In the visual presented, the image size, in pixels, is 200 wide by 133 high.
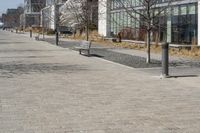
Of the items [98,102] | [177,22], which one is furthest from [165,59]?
[177,22]

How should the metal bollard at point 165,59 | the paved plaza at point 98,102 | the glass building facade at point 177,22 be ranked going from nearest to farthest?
the paved plaza at point 98,102 < the metal bollard at point 165,59 < the glass building facade at point 177,22

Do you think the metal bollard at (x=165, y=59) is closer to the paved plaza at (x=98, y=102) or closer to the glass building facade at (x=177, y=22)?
the paved plaza at (x=98, y=102)

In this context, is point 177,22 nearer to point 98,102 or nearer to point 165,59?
point 165,59

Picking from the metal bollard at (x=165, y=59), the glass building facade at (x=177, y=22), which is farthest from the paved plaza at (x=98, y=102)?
the glass building facade at (x=177, y=22)

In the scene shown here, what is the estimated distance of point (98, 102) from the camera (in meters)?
11.7

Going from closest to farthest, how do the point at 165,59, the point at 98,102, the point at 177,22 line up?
1. the point at 98,102
2. the point at 165,59
3. the point at 177,22

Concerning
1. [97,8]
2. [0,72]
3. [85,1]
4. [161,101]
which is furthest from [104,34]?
[161,101]

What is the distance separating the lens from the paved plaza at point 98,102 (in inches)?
353

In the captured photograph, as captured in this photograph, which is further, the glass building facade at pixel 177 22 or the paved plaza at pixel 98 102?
the glass building facade at pixel 177 22

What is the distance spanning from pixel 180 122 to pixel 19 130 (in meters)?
2.75

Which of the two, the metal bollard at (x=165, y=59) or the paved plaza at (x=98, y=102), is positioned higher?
the metal bollard at (x=165, y=59)

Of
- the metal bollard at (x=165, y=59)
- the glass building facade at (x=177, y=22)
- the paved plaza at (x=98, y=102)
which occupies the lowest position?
the paved plaza at (x=98, y=102)

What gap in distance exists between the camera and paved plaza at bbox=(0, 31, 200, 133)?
353 inches

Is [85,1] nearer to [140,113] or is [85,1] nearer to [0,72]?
[0,72]
